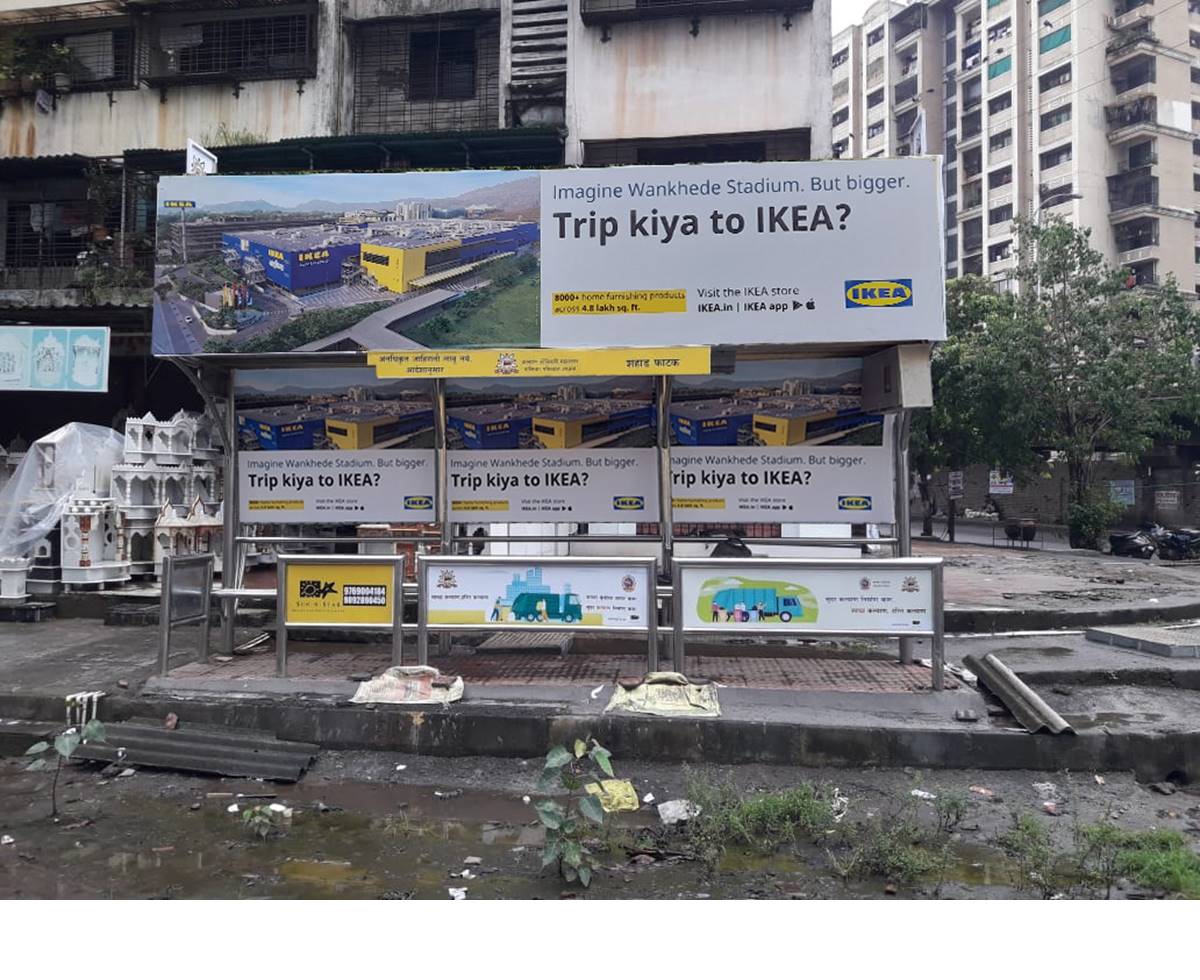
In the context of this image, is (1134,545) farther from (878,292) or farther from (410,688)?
(410,688)

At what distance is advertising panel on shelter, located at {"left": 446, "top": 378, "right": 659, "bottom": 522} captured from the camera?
25.3 ft

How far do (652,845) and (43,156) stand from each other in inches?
809

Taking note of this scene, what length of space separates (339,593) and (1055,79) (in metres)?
59.9

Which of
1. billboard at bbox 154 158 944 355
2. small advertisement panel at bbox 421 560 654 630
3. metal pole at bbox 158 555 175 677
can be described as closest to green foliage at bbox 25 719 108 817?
metal pole at bbox 158 555 175 677

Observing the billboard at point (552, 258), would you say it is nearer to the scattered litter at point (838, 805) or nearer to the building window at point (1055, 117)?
the scattered litter at point (838, 805)

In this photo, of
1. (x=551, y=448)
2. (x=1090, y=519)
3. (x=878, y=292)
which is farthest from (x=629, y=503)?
(x=1090, y=519)

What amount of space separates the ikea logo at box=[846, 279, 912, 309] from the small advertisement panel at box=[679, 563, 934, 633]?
2139 mm

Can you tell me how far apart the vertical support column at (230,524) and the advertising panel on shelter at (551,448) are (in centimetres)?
206

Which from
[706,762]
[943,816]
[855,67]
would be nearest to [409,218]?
[706,762]

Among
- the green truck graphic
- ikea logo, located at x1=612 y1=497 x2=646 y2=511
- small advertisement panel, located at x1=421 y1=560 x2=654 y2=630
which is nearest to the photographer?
the green truck graphic

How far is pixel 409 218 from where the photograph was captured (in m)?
7.20

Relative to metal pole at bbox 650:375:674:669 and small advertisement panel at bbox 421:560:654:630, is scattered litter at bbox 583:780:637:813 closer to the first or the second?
small advertisement panel at bbox 421:560:654:630

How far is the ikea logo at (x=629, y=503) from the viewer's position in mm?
7664

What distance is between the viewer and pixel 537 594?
254 inches
